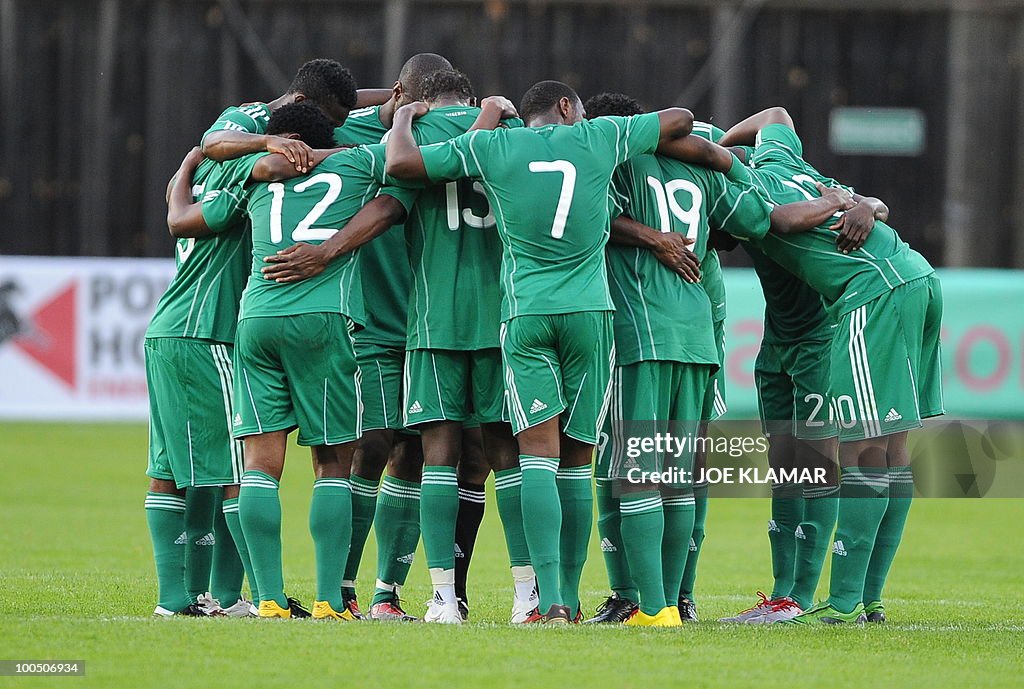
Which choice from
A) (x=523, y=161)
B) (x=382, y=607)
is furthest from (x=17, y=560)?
(x=523, y=161)

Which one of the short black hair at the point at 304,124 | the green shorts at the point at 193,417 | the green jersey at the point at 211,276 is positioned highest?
the short black hair at the point at 304,124

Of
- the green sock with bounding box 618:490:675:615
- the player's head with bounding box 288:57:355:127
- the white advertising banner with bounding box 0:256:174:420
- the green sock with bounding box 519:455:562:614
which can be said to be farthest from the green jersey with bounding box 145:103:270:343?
the white advertising banner with bounding box 0:256:174:420

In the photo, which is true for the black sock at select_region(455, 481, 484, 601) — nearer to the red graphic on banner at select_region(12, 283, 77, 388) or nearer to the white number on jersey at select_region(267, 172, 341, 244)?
the white number on jersey at select_region(267, 172, 341, 244)

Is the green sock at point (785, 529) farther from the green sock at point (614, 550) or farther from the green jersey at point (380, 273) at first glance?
the green jersey at point (380, 273)

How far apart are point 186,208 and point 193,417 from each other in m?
1.06

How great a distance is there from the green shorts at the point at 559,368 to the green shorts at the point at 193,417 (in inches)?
60.6

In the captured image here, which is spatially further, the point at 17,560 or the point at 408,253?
the point at 17,560

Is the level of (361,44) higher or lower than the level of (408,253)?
higher

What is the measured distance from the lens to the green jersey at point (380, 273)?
7.57 meters

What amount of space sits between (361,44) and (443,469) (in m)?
14.4

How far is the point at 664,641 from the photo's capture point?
628 centimetres

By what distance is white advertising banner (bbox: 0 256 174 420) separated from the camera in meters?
17.2

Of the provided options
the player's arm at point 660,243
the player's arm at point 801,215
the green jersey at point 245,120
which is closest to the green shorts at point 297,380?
the green jersey at point 245,120

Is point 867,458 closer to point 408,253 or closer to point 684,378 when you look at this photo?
point 684,378
